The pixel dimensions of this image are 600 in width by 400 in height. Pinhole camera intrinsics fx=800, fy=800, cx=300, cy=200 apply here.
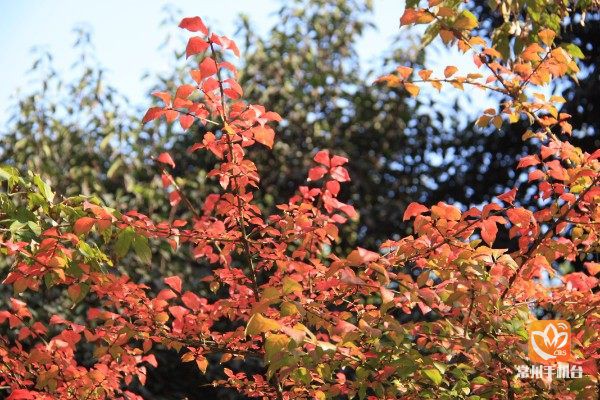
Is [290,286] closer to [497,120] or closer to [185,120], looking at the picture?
[185,120]

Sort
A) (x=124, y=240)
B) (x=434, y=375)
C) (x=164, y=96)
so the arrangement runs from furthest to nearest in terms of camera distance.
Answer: (x=124, y=240)
(x=434, y=375)
(x=164, y=96)

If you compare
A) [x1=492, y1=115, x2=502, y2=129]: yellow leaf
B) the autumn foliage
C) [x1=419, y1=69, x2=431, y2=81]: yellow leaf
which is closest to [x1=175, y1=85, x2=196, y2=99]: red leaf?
the autumn foliage

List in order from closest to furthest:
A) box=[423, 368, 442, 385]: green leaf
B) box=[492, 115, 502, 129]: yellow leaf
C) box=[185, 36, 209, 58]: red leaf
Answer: box=[185, 36, 209, 58]: red leaf
box=[423, 368, 442, 385]: green leaf
box=[492, 115, 502, 129]: yellow leaf

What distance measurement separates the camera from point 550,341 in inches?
87.9

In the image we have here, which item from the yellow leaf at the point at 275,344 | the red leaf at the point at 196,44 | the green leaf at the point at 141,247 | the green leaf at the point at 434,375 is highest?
the red leaf at the point at 196,44

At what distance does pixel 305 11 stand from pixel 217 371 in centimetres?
318

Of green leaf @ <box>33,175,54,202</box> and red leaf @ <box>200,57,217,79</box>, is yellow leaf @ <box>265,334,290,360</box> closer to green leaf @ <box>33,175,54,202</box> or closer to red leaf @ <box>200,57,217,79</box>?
red leaf @ <box>200,57,217,79</box>

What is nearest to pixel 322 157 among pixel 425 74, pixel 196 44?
pixel 425 74

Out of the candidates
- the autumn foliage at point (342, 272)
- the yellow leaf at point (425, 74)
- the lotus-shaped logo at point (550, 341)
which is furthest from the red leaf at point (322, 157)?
the lotus-shaped logo at point (550, 341)

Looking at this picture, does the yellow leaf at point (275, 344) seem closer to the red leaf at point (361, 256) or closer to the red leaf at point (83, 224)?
the red leaf at point (361, 256)

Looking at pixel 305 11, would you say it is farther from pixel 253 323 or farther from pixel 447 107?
pixel 253 323

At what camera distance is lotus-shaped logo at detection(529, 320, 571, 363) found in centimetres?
218

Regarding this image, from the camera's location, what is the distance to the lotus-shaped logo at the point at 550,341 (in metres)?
2.18

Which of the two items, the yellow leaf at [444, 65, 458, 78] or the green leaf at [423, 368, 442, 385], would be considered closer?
the green leaf at [423, 368, 442, 385]
